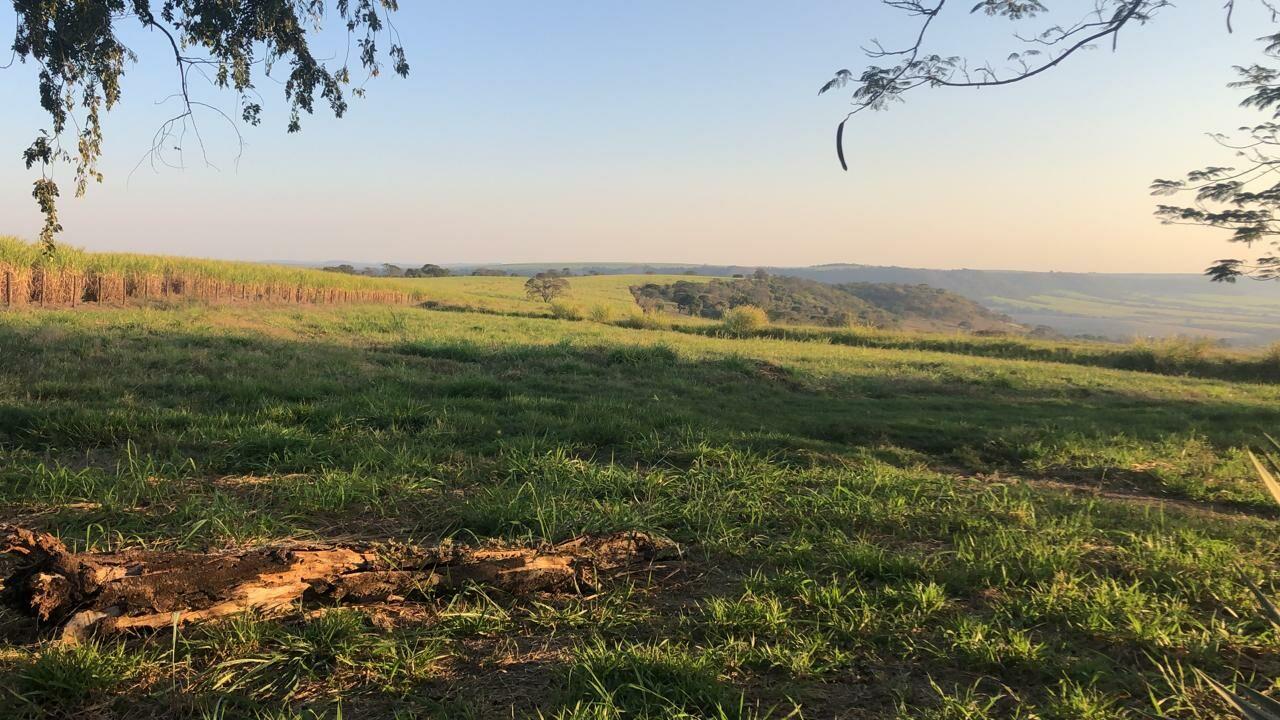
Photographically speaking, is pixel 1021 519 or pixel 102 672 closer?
pixel 102 672

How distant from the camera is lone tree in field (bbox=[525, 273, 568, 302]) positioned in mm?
52562

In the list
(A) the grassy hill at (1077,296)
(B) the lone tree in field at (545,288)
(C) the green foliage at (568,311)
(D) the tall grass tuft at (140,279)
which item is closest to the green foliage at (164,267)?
(D) the tall grass tuft at (140,279)

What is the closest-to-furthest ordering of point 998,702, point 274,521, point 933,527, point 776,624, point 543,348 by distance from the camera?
point 998,702, point 776,624, point 274,521, point 933,527, point 543,348

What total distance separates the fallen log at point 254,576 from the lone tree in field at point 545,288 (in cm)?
4831

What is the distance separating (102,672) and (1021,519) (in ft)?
15.4

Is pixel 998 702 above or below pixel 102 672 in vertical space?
below

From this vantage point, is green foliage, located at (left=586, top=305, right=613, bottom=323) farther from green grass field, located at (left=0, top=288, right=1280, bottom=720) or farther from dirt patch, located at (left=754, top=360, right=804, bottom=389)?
green grass field, located at (left=0, top=288, right=1280, bottom=720)

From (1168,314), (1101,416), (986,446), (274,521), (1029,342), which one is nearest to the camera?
(274,521)

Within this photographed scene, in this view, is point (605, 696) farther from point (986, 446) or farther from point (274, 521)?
point (986, 446)

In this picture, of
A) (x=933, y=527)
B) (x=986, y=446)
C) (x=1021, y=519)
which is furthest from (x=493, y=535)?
(x=986, y=446)

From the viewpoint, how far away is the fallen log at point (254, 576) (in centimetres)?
220

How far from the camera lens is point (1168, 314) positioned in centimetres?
10538

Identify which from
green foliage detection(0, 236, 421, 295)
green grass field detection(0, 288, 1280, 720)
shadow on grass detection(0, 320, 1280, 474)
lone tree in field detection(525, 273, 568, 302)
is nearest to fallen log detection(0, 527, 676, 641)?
green grass field detection(0, 288, 1280, 720)

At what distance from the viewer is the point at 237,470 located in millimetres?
4211
